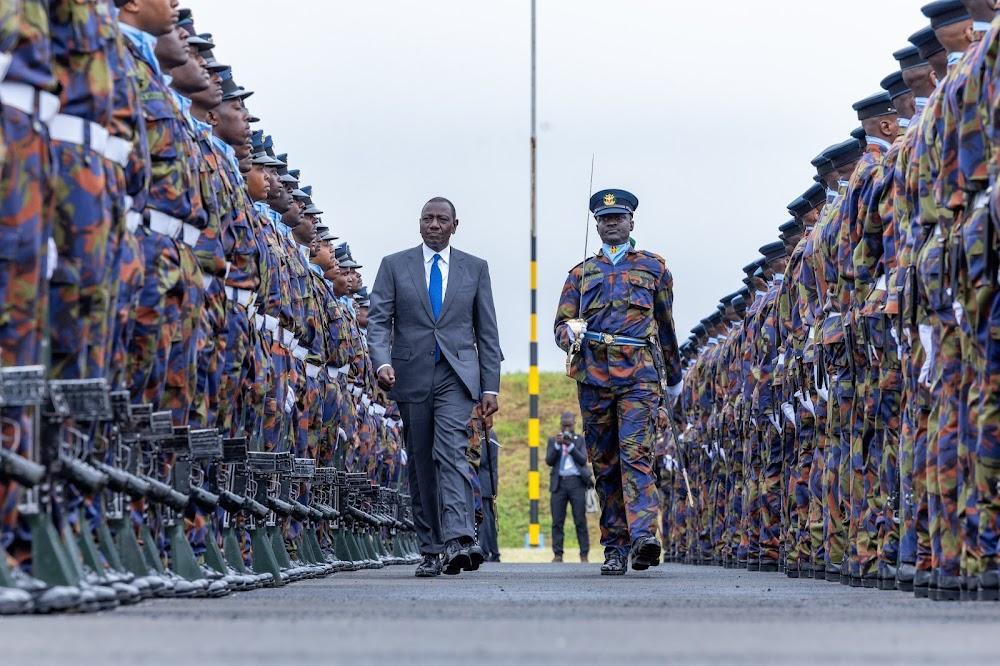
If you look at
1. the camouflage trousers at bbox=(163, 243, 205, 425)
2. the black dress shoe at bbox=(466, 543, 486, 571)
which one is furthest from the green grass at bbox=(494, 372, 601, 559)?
the camouflage trousers at bbox=(163, 243, 205, 425)

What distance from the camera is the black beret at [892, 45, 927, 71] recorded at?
37.1ft

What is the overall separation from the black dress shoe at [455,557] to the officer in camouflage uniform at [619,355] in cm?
123

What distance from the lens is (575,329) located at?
14.3 metres

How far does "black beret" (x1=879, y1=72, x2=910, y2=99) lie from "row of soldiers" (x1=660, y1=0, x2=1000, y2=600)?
0.03m

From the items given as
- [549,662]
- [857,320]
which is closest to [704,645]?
[549,662]

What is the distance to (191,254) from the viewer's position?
985 centimetres

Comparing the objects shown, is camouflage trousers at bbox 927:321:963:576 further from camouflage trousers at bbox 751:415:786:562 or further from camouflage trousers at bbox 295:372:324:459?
camouflage trousers at bbox 295:372:324:459

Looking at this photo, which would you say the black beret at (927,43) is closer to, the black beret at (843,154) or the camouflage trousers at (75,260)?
the black beret at (843,154)

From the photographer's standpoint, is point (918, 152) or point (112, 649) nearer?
point (112, 649)

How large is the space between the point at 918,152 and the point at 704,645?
446 cm

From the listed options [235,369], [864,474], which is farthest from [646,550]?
[235,369]

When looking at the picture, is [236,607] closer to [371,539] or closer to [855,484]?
[855,484]

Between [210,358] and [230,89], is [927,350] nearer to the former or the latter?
[210,358]

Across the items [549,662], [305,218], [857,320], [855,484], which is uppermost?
[305,218]
